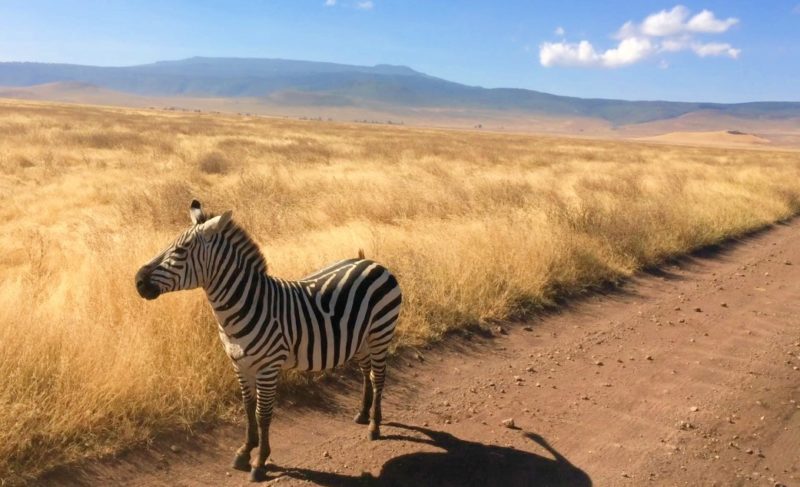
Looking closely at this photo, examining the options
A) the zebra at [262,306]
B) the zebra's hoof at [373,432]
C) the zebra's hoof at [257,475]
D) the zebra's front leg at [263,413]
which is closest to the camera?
the zebra at [262,306]

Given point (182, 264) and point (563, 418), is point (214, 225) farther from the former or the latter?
point (563, 418)

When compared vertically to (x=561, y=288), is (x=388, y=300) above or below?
above

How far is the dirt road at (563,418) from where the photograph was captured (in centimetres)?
414

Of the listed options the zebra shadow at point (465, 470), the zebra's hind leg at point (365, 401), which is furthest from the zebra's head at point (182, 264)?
the zebra's hind leg at point (365, 401)

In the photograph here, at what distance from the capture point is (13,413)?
3771mm

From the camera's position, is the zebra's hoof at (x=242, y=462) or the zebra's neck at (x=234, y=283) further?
the zebra's hoof at (x=242, y=462)

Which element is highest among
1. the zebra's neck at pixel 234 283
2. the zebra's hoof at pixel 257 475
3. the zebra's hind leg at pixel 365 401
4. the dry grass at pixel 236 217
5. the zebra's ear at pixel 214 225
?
the zebra's ear at pixel 214 225

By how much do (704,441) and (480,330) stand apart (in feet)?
9.22

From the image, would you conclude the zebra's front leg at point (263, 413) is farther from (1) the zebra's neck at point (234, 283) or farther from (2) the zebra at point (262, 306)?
(1) the zebra's neck at point (234, 283)

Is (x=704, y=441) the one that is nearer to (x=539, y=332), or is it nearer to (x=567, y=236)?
(x=539, y=332)

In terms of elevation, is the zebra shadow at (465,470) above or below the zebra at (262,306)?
below

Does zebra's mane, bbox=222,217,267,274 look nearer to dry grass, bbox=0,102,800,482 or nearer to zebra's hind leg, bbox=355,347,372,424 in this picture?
zebra's hind leg, bbox=355,347,372,424

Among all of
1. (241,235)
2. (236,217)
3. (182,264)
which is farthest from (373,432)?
(236,217)

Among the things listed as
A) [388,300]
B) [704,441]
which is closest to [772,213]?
[704,441]
